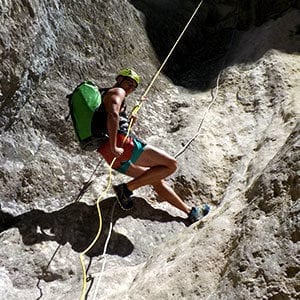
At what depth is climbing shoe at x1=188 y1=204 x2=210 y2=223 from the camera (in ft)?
20.8

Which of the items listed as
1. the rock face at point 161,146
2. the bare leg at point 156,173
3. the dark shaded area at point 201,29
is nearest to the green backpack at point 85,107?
the bare leg at point 156,173

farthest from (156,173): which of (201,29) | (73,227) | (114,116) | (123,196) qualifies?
(201,29)

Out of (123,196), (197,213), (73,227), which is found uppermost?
(197,213)

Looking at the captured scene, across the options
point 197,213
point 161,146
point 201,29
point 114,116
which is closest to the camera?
point 114,116

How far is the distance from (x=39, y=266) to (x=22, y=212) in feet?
2.87

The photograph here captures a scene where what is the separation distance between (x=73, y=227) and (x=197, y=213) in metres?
1.62

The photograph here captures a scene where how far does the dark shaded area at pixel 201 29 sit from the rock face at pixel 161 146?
0.05 metres

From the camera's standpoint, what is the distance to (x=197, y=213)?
20.9 ft

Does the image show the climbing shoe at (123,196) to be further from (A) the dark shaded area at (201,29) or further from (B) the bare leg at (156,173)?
(A) the dark shaded area at (201,29)

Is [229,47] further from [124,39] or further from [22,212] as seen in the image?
[22,212]

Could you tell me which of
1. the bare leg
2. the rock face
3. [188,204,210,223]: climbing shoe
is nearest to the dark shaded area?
the rock face

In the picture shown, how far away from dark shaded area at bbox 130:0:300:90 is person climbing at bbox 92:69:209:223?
3.23 metres

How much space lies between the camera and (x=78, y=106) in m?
5.97

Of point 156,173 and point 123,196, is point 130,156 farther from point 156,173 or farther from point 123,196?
point 123,196
